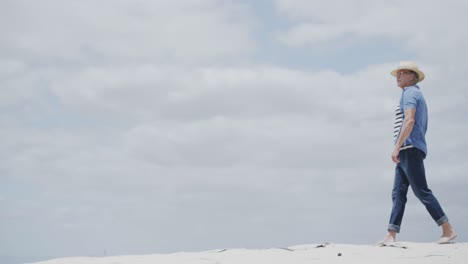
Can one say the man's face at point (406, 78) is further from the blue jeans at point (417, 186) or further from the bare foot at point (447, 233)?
the bare foot at point (447, 233)

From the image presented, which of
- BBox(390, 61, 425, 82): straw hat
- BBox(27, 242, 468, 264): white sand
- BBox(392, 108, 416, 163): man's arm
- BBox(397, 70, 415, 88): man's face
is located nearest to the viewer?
BBox(27, 242, 468, 264): white sand

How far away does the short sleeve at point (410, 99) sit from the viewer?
8.25m

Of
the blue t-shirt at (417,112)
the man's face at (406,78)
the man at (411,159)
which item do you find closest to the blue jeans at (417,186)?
the man at (411,159)

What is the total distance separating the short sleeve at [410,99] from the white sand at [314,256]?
6.06 ft

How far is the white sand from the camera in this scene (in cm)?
700

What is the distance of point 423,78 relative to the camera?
8.75 meters

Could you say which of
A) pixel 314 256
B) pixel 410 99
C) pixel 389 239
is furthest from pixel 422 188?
pixel 314 256

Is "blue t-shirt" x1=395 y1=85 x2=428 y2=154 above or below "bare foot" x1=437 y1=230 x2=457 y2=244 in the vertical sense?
above

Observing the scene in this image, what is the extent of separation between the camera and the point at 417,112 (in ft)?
27.5

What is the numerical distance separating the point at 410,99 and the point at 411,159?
810 millimetres

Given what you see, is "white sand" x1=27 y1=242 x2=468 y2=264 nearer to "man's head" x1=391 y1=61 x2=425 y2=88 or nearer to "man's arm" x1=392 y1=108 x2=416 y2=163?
"man's arm" x1=392 y1=108 x2=416 y2=163

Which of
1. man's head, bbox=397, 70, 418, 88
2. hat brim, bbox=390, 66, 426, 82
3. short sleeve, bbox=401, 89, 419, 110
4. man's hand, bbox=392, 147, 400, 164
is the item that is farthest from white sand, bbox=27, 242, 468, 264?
hat brim, bbox=390, 66, 426, 82

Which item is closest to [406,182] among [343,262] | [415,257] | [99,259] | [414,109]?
[414,109]

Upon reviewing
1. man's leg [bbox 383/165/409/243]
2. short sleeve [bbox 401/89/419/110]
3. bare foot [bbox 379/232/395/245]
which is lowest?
bare foot [bbox 379/232/395/245]
